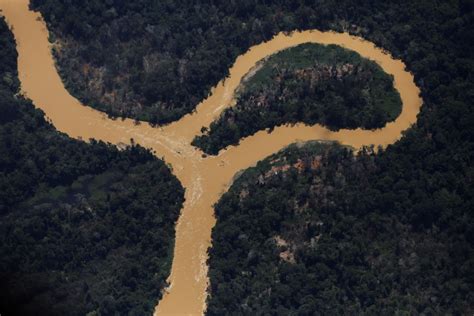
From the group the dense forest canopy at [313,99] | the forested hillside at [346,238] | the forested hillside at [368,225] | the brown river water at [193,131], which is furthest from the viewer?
the dense forest canopy at [313,99]

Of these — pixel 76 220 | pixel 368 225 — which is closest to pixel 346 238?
pixel 368 225

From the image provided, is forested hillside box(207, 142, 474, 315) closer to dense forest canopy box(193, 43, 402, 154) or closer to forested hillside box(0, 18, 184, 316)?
dense forest canopy box(193, 43, 402, 154)

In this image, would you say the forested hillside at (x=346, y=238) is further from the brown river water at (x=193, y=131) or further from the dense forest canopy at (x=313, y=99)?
the dense forest canopy at (x=313, y=99)

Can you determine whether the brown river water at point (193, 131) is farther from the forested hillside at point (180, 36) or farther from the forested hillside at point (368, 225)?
the forested hillside at point (368, 225)

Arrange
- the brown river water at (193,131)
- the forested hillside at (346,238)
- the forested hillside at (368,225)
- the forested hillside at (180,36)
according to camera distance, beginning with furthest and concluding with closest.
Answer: the forested hillside at (180,36)
the brown river water at (193,131)
the forested hillside at (368,225)
the forested hillside at (346,238)

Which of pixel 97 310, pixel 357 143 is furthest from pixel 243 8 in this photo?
pixel 97 310

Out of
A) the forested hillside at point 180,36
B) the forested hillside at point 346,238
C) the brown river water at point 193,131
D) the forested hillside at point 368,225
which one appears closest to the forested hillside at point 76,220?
the brown river water at point 193,131

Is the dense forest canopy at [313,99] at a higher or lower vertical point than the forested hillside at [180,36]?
lower

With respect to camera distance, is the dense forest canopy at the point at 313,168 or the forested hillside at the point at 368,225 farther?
the dense forest canopy at the point at 313,168

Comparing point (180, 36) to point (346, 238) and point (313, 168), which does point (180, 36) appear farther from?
point (346, 238)
